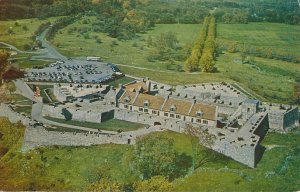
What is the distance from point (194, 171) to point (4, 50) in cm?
392

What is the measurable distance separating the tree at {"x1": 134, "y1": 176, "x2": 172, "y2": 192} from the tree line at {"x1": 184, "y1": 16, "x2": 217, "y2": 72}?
6.54ft

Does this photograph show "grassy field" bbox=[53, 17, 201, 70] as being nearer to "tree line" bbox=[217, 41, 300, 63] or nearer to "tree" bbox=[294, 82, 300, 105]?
"tree line" bbox=[217, 41, 300, 63]

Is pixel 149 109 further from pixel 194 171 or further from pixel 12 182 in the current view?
pixel 12 182

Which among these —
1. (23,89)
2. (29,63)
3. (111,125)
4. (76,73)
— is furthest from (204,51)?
(23,89)

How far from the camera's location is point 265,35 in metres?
9.38

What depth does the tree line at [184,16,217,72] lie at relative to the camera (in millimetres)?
9227

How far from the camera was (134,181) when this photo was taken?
8.74m

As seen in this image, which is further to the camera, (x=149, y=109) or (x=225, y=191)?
(x=149, y=109)

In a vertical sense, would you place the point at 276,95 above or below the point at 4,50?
below

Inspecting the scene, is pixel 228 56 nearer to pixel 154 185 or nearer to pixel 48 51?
pixel 154 185

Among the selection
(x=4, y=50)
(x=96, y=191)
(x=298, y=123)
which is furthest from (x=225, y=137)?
(x=4, y=50)

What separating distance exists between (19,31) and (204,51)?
10.8 feet

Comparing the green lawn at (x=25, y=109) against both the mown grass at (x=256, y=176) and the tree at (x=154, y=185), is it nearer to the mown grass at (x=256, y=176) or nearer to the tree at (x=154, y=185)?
the tree at (x=154, y=185)

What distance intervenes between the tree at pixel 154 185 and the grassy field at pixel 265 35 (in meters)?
2.71
